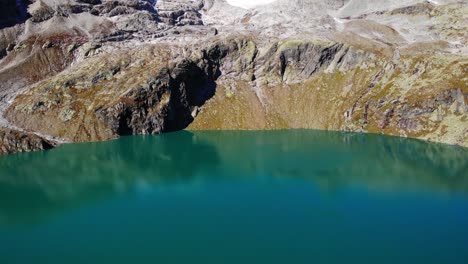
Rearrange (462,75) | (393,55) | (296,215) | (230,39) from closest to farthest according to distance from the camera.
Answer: (296,215) < (462,75) < (393,55) < (230,39)

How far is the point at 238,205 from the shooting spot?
Result: 52.4 m

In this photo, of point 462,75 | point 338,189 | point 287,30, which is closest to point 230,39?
point 287,30

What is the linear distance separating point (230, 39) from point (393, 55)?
208 ft

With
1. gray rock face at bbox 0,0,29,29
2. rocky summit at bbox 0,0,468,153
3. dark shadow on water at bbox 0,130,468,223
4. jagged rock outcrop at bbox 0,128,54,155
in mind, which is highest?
gray rock face at bbox 0,0,29,29

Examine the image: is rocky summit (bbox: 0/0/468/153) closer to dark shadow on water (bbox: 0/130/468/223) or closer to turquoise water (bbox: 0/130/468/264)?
dark shadow on water (bbox: 0/130/468/223)

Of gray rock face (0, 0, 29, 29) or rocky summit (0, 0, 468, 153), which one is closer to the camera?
rocky summit (0, 0, 468, 153)

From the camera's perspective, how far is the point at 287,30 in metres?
164

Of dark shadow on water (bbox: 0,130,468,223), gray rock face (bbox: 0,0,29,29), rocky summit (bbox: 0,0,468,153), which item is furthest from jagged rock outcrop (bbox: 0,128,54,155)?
gray rock face (bbox: 0,0,29,29)

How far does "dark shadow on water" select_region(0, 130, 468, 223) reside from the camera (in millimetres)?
60531

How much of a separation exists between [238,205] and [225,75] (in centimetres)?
9937

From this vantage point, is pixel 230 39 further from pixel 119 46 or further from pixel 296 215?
pixel 296 215

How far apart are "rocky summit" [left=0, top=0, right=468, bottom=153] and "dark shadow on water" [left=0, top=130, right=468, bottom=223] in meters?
10.3

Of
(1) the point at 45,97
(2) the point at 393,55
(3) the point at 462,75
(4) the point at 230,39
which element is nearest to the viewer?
(3) the point at 462,75

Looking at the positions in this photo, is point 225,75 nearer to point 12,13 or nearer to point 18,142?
point 18,142
